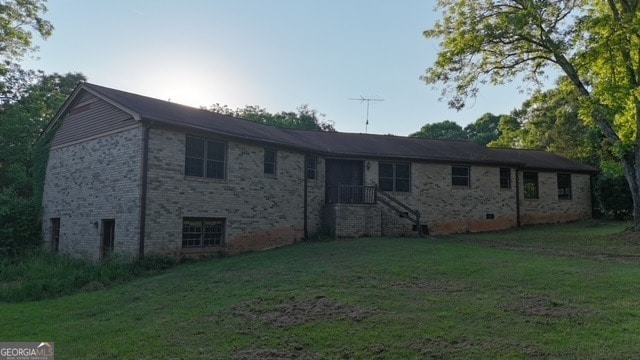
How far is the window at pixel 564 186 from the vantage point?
26391 mm

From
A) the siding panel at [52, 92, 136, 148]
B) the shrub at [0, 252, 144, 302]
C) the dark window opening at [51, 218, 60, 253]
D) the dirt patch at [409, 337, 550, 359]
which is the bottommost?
the shrub at [0, 252, 144, 302]

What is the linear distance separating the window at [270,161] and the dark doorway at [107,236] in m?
5.67

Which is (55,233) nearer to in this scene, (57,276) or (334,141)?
(57,276)

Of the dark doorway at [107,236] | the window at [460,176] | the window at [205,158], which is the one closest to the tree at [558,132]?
the window at [460,176]

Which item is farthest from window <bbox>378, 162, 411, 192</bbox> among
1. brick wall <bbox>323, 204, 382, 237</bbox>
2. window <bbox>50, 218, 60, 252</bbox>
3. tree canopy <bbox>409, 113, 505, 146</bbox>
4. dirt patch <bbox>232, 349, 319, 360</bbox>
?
tree canopy <bbox>409, 113, 505, 146</bbox>

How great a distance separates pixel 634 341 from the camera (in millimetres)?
5844

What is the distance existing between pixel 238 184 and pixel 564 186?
779 inches

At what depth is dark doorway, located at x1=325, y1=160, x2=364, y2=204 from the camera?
2022cm

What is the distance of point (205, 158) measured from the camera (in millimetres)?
15648

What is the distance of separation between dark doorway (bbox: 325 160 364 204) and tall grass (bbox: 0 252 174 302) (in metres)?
8.44

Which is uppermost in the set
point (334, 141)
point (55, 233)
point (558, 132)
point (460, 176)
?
point (558, 132)

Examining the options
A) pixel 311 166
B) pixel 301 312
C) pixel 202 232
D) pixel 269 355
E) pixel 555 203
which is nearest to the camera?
pixel 269 355

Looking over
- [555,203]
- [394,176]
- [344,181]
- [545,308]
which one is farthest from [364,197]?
[545,308]

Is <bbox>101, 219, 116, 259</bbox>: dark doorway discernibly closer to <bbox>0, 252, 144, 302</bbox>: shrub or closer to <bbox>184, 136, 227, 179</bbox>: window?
<bbox>0, 252, 144, 302</bbox>: shrub
